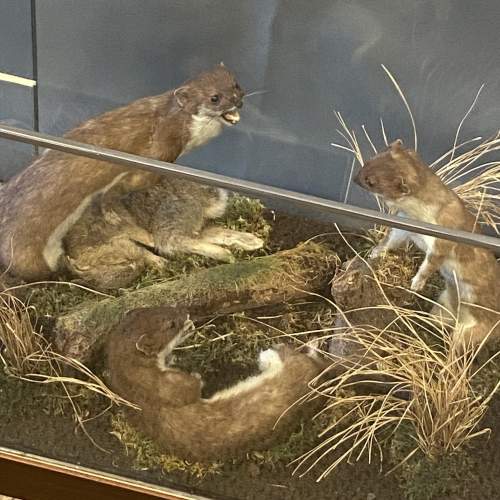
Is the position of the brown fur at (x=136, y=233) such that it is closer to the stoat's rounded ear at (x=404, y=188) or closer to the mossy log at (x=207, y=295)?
the mossy log at (x=207, y=295)

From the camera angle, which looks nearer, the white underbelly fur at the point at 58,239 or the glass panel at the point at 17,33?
the white underbelly fur at the point at 58,239

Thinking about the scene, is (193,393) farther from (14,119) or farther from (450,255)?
(14,119)

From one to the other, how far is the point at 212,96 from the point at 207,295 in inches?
13.8

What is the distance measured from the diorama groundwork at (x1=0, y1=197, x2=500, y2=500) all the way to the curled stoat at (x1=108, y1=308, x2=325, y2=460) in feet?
0.05

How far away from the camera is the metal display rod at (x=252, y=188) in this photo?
1109 mm

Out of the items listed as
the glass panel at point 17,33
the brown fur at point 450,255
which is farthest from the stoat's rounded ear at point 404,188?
the glass panel at point 17,33

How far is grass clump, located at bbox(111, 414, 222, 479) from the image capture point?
1242 mm

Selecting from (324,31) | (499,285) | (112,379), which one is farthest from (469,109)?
(112,379)

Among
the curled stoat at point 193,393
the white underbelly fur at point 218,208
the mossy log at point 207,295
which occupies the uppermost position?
the white underbelly fur at point 218,208

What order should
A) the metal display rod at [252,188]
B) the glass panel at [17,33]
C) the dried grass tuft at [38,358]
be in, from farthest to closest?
the glass panel at [17,33] < the dried grass tuft at [38,358] < the metal display rod at [252,188]

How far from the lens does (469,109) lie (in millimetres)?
1760

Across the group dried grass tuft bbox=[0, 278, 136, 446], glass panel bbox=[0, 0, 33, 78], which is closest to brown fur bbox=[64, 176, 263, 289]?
dried grass tuft bbox=[0, 278, 136, 446]

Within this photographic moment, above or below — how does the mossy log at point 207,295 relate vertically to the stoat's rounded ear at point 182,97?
below

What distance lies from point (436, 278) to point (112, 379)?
1.43ft
